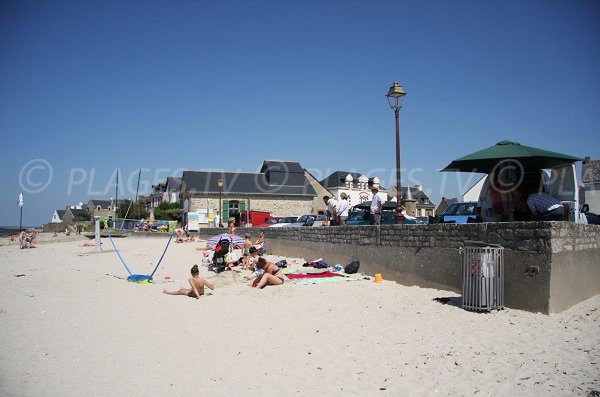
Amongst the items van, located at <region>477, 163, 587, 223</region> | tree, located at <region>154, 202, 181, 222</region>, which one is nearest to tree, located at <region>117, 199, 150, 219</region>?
tree, located at <region>154, 202, 181, 222</region>

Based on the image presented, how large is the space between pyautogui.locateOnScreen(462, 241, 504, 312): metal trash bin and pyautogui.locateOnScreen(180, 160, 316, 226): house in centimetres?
3739

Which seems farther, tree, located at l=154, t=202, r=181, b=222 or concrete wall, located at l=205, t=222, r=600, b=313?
tree, located at l=154, t=202, r=181, b=222

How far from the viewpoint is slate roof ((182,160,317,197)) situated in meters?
45.7

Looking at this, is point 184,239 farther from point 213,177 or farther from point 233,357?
point 233,357

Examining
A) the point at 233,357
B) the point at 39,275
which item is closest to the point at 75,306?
the point at 233,357

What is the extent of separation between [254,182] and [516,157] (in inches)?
1602

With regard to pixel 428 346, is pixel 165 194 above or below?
above

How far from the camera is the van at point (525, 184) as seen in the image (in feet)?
27.8

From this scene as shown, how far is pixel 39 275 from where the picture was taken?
1278cm

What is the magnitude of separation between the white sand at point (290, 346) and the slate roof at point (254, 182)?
121 ft

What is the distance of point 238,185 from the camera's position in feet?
154

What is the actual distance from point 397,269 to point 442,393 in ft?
19.0

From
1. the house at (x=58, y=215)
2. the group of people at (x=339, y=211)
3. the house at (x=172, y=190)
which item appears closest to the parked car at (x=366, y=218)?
the group of people at (x=339, y=211)

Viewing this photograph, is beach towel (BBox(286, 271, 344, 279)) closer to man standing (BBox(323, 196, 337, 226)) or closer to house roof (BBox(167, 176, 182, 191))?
man standing (BBox(323, 196, 337, 226))
